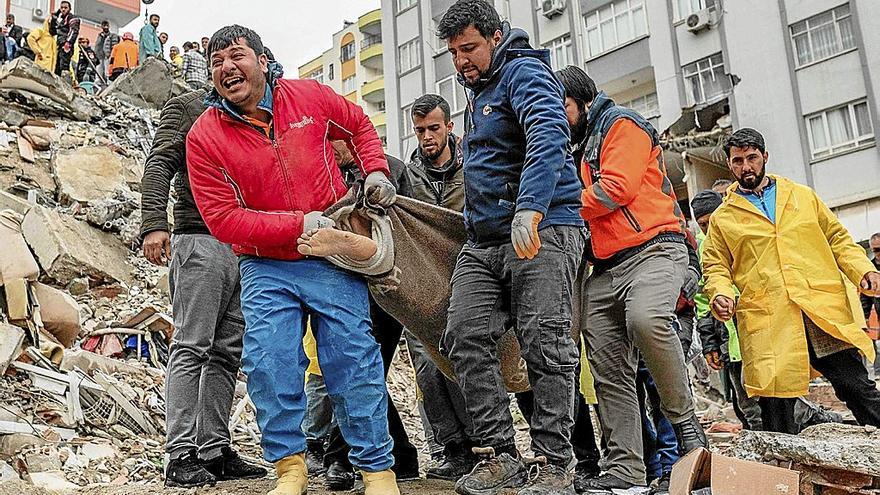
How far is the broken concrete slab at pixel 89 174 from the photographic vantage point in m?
12.2

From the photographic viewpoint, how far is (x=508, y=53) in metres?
3.47

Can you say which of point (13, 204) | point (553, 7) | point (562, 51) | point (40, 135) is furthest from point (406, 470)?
point (553, 7)

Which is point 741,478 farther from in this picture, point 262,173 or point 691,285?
point 262,173

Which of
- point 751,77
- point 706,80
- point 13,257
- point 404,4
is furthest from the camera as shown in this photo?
point 404,4

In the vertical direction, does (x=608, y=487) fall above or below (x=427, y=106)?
below

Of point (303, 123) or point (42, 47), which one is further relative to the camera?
point (42, 47)

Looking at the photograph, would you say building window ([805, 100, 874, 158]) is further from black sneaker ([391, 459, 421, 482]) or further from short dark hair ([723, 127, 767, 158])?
black sneaker ([391, 459, 421, 482])

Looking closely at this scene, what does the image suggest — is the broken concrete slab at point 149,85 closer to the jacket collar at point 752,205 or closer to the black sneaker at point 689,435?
the jacket collar at point 752,205

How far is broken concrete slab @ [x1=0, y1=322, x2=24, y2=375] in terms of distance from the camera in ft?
16.9

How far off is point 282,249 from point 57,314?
4432 mm

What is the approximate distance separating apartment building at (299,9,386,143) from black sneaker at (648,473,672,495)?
36708 millimetres

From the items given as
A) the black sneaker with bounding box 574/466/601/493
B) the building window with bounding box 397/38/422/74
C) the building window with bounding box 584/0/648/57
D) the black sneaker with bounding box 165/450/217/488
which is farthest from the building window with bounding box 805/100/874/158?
the black sneaker with bounding box 165/450/217/488

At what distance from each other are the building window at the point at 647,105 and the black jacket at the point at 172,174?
782 inches

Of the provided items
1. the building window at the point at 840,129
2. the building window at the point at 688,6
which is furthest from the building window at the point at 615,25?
the building window at the point at 840,129
